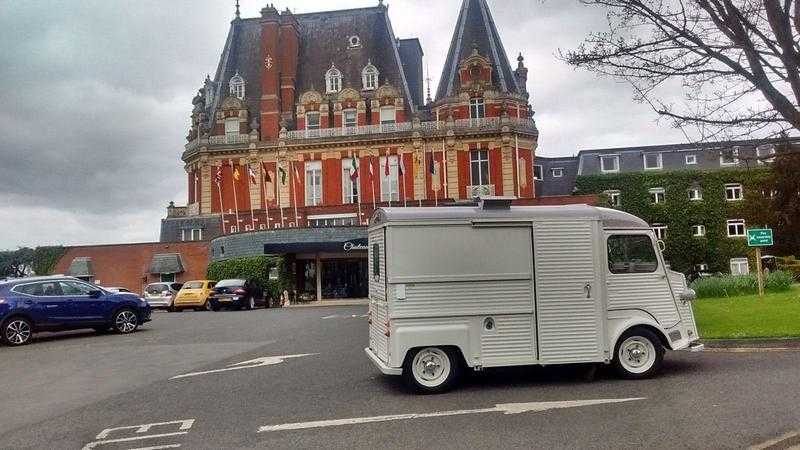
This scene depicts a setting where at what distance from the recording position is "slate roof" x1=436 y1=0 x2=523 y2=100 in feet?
163

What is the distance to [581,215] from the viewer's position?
31.0 ft

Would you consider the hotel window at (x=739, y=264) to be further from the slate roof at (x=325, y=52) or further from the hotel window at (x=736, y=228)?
the slate roof at (x=325, y=52)

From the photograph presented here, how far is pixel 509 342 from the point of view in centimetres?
907

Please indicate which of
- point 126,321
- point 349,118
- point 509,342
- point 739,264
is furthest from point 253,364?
point 739,264

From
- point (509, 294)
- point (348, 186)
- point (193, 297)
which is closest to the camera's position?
point (509, 294)

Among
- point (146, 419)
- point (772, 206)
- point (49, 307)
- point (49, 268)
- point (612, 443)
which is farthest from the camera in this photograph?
point (49, 268)

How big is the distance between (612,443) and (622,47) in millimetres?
5122

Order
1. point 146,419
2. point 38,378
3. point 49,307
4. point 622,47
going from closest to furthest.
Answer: point 146,419
point 622,47
point 38,378
point 49,307

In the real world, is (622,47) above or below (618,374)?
above

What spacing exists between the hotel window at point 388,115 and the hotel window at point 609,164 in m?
18.3

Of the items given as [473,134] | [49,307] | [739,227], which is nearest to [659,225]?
[739,227]

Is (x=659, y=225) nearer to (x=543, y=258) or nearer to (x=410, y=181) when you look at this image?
(x=410, y=181)

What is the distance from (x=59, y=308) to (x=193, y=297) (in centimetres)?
1555

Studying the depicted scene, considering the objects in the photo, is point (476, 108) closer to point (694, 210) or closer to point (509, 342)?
point (694, 210)
